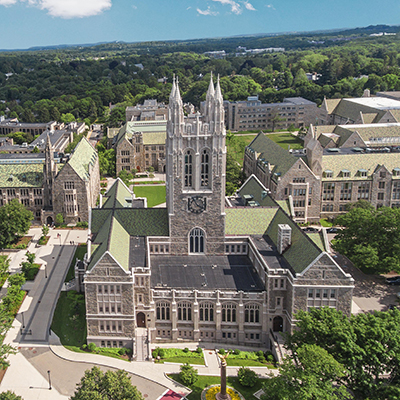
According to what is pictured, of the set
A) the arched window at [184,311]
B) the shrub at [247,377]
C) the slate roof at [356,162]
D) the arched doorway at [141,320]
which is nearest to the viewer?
the shrub at [247,377]

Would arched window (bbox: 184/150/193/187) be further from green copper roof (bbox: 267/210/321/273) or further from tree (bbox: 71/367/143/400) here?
tree (bbox: 71/367/143/400)

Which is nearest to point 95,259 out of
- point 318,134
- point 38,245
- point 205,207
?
point 205,207

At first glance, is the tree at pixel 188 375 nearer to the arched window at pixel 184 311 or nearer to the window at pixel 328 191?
the arched window at pixel 184 311

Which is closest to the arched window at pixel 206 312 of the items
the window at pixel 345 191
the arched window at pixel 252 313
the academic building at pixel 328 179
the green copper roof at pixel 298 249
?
the arched window at pixel 252 313

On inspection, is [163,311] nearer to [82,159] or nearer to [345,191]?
[82,159]

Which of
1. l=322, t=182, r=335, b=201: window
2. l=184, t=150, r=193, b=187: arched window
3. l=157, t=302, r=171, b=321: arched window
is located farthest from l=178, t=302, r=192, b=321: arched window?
l=322, t=182, r=335, b=201: window

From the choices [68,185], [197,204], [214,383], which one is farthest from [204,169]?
[68,185]
